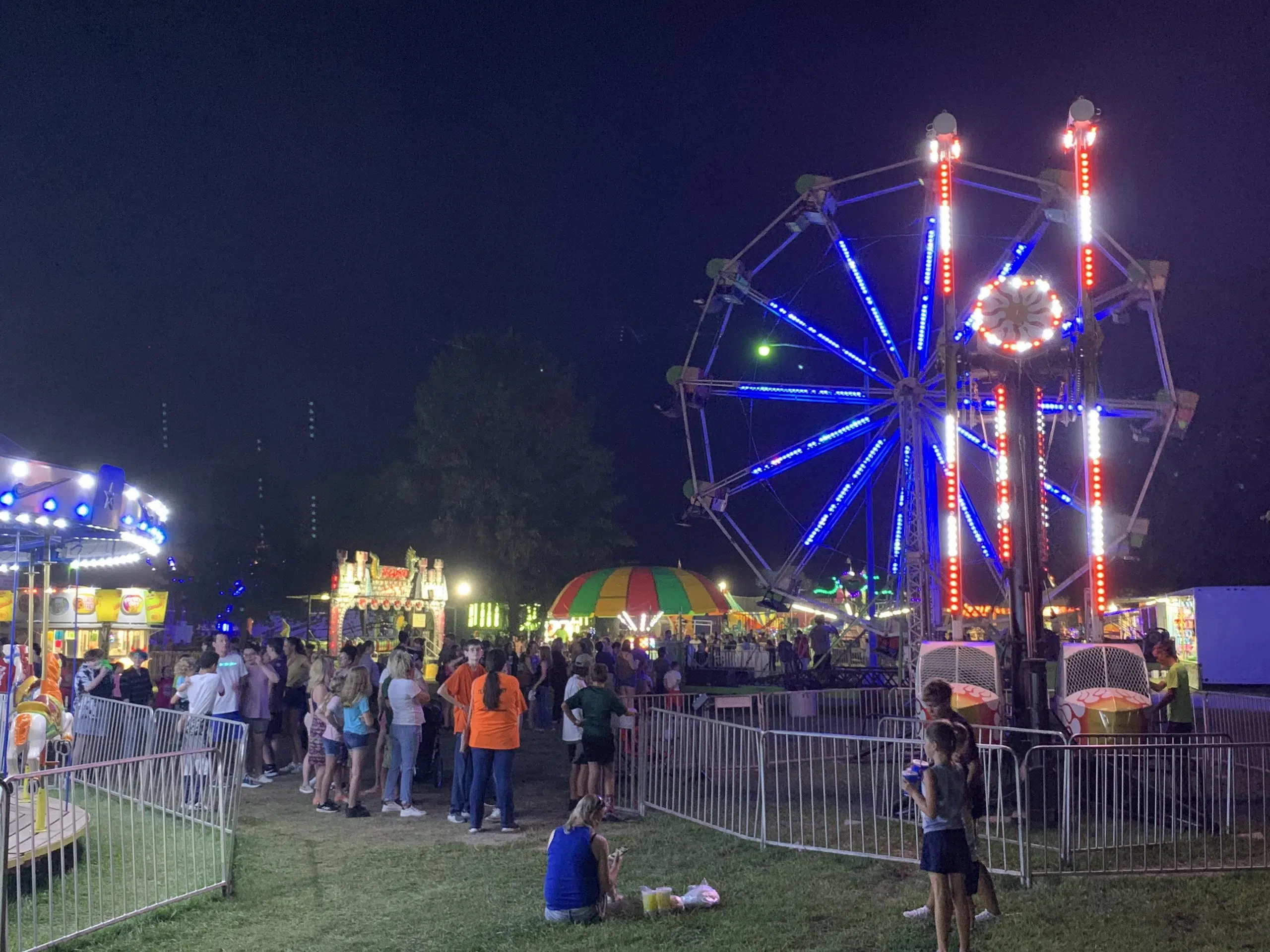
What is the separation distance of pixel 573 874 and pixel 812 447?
58.6 ft

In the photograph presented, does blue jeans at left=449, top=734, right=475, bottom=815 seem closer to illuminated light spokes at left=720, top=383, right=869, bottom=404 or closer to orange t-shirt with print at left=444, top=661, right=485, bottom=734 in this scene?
orange t-shirt with print at left=444, top=661, right=485, bottom=734

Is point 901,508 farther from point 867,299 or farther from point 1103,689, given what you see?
point 1103,689

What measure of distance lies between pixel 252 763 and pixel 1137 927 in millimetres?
9821

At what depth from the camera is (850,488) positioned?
23.6m

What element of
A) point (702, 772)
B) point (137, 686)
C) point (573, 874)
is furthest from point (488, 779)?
point (137, 686)

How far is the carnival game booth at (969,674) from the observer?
10938 millimetres

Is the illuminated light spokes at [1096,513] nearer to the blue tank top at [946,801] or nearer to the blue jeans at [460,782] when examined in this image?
the blue tank top at [946,801]

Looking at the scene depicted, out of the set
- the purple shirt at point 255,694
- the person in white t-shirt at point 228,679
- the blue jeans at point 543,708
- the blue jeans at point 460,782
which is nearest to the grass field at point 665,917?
the blue jeans at point 460,782

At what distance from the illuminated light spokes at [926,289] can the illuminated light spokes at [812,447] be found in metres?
1.92

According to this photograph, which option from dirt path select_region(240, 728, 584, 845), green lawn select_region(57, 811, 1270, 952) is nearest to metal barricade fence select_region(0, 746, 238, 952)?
green lawn select_region(57, 811, 1270, 952)

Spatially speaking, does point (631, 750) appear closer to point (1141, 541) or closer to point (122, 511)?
point (122, 511)

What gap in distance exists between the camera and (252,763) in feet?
41.7

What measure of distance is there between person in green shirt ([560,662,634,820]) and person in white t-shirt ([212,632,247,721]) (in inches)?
160

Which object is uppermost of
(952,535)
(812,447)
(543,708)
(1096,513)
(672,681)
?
(812,447)
